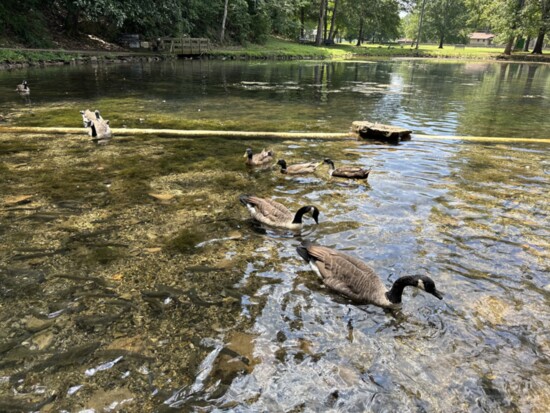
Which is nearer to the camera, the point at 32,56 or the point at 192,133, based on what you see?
the point at 192,133

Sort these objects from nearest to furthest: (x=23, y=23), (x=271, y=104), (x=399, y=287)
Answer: (x=399, y=287) < (x=271, y=104) < (x=23, y=23)

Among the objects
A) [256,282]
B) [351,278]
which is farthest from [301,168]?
[351,278]

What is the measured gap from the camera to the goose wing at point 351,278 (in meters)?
4.95

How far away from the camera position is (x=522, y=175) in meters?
9.65

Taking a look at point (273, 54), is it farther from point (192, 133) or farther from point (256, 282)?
point (256, 282)

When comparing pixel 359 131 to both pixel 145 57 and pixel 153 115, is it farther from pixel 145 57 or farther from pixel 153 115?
pixel 145 57

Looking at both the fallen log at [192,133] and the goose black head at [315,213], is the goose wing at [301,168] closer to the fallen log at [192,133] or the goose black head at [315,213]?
the goose black head at [315,213]

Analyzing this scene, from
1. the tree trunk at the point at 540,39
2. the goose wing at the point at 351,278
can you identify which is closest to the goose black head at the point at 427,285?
the goose wing at the point at 351,278

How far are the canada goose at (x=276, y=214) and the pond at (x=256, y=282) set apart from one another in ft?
0.55

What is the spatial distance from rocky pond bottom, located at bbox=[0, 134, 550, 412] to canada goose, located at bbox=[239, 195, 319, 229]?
17cm

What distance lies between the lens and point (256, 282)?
5.32 meters

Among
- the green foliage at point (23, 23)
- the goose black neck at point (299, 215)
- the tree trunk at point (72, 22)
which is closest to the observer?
the goose black neck at point (299, 215)

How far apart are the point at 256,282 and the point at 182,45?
1889 inches

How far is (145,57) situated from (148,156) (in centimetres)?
3683
